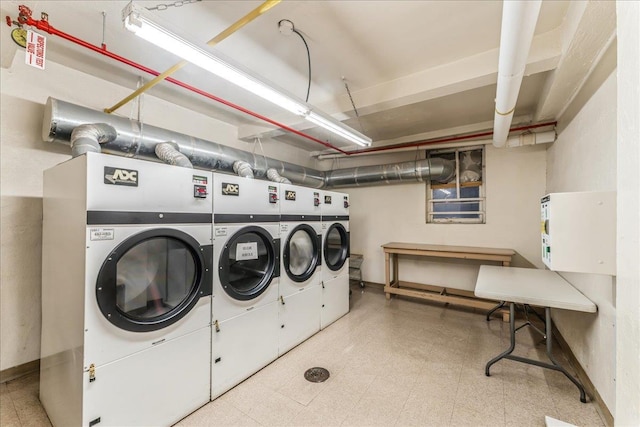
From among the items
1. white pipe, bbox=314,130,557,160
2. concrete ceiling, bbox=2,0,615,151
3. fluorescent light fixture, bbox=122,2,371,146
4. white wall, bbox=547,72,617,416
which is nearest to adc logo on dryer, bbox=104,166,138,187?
fluorescent light fixture, bbox=122,2,371,146

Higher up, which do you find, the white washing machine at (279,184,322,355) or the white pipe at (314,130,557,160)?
the white pipe at (314,130,557,160)

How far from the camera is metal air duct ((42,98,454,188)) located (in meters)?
2.23

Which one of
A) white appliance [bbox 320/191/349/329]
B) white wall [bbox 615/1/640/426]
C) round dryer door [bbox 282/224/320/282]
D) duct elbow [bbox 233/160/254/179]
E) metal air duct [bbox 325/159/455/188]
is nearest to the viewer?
white wall [bbox 615/1/640/426]

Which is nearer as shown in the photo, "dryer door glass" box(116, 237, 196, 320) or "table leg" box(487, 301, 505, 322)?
"dryer door glass" box(116, 237, 196, 320)

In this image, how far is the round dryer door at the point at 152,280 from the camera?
1.54 metres

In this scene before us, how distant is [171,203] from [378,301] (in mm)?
3677

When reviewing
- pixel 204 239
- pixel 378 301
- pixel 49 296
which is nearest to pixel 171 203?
pixel 204 239

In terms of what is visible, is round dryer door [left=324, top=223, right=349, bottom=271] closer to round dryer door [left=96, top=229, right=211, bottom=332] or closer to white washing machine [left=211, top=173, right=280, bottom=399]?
white washing machine [left=211, top=173, right=280, bottom=399]

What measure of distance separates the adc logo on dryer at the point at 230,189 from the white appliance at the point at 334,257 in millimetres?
1315

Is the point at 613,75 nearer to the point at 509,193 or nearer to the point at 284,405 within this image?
the point at 509,193

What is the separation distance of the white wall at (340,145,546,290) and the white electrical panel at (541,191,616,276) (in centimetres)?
274

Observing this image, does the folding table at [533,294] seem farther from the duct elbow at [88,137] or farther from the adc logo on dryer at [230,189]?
the duct elbow at [88,137]

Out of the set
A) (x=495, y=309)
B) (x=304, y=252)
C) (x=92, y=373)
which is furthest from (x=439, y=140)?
(x=92, y=373)

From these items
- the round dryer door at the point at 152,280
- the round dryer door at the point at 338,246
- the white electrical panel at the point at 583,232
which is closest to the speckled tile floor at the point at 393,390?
the round dryer door at the point at 152,280
